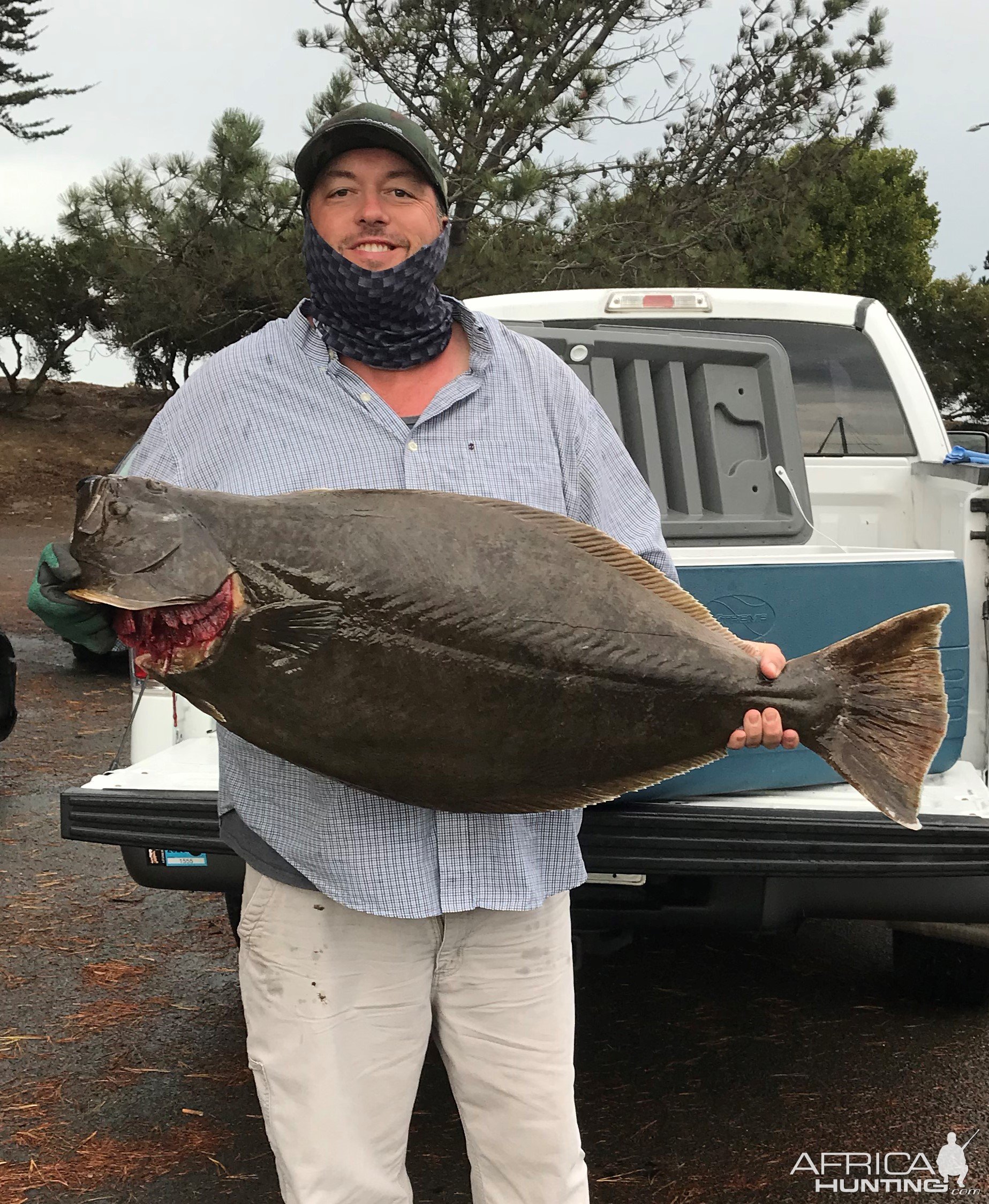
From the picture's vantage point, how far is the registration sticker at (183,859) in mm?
→ 3258

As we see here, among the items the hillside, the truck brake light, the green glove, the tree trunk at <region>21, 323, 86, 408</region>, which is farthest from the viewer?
the tree trunk at <region>21, 323, 86, 408</region>

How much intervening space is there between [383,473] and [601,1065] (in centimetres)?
222

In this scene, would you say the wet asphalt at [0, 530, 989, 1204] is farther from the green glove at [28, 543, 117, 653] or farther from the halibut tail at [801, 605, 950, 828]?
the green glove at [28, 543, 117, 653]

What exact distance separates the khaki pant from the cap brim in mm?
1379

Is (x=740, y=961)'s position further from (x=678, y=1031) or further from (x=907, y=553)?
(x=907, y=553)

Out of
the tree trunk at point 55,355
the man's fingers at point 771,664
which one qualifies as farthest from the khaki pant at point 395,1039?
the tree trunk at point 55,355

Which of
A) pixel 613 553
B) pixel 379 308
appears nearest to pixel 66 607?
A: pixel 379 308

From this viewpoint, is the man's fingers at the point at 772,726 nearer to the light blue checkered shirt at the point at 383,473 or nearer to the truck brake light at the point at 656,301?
the light blue checkered shirt at the point at 383,473

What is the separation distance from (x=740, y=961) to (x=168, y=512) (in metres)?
3.37

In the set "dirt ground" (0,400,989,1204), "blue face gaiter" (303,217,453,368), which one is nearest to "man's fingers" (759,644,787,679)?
"blue face gaiter" (303,217,453,368)

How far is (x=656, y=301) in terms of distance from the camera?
5188mm

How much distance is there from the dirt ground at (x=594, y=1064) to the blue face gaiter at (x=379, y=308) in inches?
80.9

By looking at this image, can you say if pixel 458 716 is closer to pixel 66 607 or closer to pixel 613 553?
pixel 613 553

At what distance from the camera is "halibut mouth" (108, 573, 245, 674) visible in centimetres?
192
